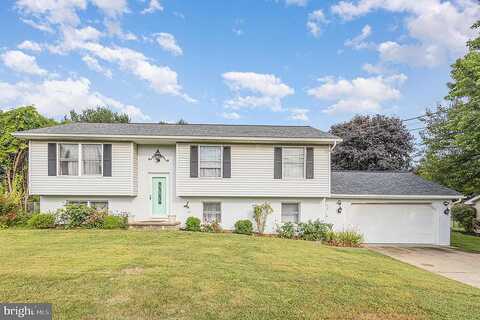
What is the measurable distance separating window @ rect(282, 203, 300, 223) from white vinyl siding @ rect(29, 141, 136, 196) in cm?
673

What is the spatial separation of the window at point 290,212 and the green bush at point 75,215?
810 centimetres

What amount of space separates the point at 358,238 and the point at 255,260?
20.8ft

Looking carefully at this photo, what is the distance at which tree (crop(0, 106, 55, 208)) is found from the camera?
43.6 feet

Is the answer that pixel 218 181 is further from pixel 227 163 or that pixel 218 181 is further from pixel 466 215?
pixel 466 215

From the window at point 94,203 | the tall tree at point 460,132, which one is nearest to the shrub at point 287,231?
the tall tree at point 460,132

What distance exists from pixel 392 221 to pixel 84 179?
1389 cm

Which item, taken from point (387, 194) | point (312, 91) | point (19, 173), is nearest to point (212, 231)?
point (387, 194)

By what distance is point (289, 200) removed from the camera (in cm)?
1227

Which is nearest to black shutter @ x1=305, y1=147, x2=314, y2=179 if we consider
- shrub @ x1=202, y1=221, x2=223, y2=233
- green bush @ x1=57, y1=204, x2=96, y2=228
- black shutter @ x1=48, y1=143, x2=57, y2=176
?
shrub @ x1=202, y1=221, x2=223, y2=233

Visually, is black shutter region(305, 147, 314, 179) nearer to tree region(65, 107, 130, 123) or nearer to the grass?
the grass

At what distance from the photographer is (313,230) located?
1165cm

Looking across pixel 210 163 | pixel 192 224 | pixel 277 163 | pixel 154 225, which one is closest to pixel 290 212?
pixel 277 163

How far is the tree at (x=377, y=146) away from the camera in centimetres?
2231

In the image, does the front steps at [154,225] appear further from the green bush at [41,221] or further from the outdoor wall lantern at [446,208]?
the outdoor wall lantern at [446,208]
